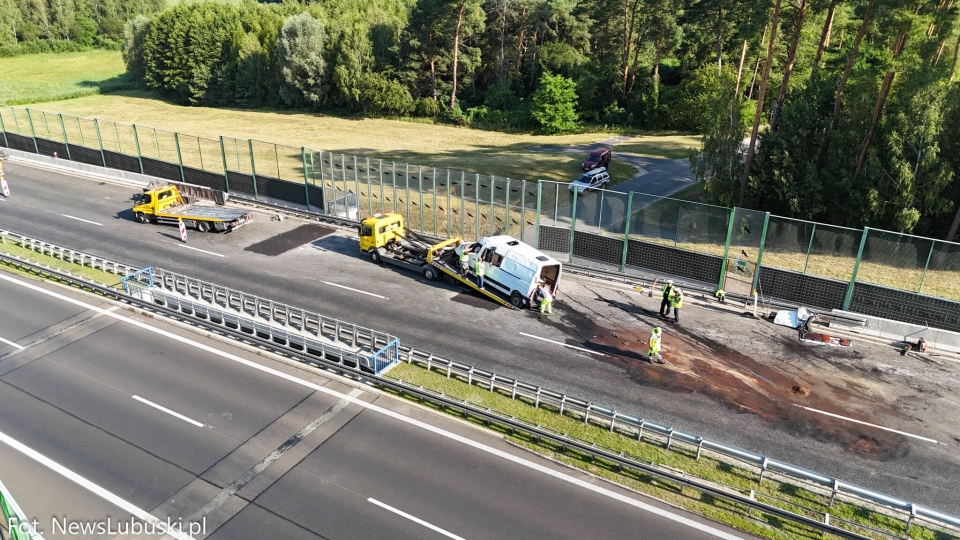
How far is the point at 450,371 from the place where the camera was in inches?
763

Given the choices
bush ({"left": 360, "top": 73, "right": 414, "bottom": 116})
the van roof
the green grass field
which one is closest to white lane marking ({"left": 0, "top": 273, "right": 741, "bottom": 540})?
the van roof

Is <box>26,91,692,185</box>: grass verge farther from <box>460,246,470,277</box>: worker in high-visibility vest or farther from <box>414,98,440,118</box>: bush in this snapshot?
<box>460,246,470,277</box>: worker in high-visibility vest

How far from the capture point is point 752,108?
2115 inches

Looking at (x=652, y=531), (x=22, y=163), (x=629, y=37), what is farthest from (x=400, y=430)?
(x=629, y=37)

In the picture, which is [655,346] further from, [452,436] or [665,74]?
[665,74]

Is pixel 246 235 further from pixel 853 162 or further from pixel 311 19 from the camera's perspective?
pixel 311 19

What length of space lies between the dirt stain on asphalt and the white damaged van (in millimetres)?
1635

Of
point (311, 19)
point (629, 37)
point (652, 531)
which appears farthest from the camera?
point (311, 19)

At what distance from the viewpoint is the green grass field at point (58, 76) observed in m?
90.6

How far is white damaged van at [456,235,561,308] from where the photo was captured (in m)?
23.9

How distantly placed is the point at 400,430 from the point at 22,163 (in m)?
46.4

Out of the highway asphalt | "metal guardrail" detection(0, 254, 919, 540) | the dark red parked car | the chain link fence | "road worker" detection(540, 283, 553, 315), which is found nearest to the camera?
"metal guardrail" detection(0, 254, 919, 540)

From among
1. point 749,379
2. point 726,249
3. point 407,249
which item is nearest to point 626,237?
point 726,249

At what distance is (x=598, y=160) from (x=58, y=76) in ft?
358
